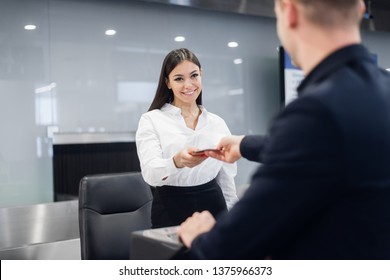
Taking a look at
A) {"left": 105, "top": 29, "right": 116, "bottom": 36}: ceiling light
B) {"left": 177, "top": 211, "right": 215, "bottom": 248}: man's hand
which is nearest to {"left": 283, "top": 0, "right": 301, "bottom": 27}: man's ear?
{"left": 177, "top": 211, "right": 215, "bottom": 248}: man's hand

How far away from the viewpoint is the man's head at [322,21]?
90cm

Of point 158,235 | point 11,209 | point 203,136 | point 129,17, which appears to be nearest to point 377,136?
point 158,235

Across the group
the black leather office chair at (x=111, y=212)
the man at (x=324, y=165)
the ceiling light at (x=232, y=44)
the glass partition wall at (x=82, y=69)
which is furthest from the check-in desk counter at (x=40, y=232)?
the man at (x=324, y=165)

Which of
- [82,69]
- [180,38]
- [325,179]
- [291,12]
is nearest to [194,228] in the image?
[325,179]

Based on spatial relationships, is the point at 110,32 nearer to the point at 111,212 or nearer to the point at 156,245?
the point at 111,212

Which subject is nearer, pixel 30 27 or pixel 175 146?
pixel 175 146

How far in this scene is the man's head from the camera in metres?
0.90

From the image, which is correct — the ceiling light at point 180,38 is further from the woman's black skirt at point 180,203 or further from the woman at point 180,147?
the woman's black skirt at point 180,203

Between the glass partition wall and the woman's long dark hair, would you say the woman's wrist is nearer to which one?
the woman's long dark hair

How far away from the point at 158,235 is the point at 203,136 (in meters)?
1.38

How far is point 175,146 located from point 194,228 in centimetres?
134

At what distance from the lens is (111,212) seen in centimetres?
242

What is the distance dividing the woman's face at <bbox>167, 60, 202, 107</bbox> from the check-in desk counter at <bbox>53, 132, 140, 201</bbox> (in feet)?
6.61
